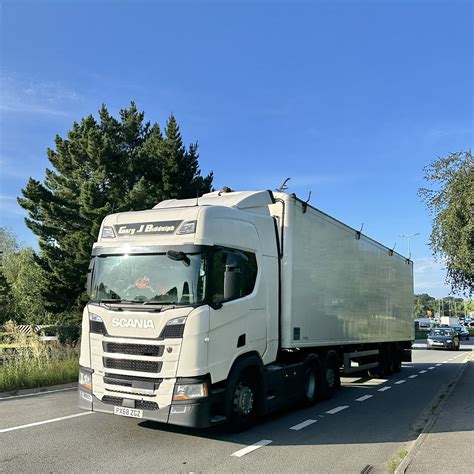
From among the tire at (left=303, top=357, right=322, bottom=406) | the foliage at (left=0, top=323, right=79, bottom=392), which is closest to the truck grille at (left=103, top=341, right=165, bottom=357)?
the tire at (left=303, top=357, right=322, bottom=406)

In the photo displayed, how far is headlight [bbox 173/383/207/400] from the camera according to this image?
6344mm

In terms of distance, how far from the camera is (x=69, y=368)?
12.7m

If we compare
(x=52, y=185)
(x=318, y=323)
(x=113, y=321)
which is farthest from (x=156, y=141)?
(x=113, y=321)

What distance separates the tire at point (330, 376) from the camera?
10242 millimetres

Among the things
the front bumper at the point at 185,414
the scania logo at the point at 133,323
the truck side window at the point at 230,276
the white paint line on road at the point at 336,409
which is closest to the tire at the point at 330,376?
the white paint line on road at the point at 336,409

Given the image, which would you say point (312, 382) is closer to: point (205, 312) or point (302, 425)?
point (302, 425)

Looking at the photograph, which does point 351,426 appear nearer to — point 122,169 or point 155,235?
point 155,235

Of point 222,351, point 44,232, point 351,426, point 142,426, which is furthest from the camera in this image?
point 44,232

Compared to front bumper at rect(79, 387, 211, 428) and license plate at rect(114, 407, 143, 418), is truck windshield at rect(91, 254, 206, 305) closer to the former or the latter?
front bumper at rect(79, 387, 211, 428)

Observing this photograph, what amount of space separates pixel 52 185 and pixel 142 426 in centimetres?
3277

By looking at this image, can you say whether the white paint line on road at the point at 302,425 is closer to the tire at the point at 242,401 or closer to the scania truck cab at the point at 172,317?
the tire at the point at 242,401

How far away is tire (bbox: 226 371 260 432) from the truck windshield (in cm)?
139

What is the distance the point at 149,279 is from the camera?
690 centimetres

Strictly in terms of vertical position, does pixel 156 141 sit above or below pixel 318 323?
above
